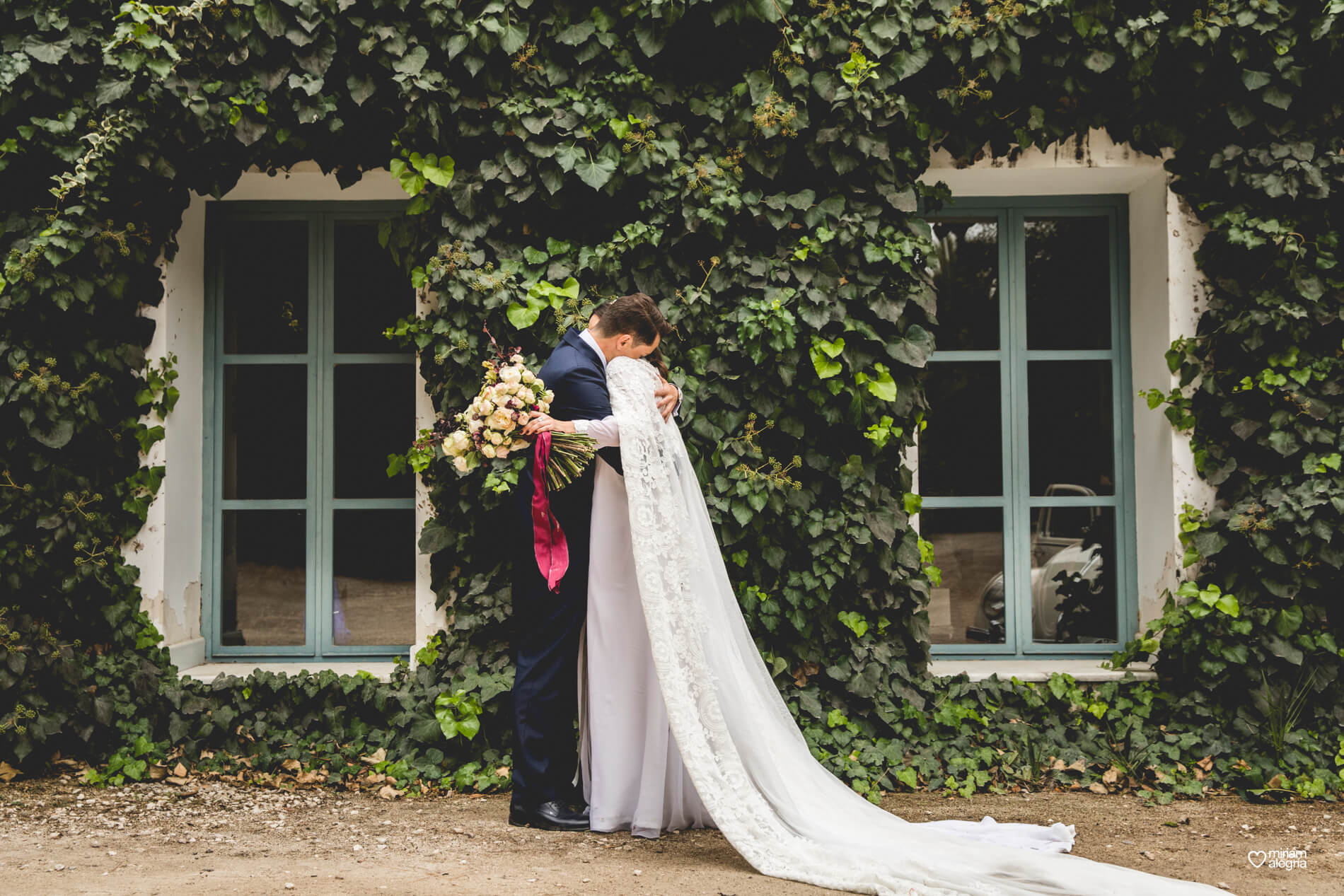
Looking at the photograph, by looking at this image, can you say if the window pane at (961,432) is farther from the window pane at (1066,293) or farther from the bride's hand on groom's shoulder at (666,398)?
the bride's hand on groom's shoulder at (666,398)

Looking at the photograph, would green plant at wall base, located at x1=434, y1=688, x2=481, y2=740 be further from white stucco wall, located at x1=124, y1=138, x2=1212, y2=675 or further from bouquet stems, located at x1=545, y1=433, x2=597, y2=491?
bouquet stems, located at x1=545, y1=433, x2=597, y2=491

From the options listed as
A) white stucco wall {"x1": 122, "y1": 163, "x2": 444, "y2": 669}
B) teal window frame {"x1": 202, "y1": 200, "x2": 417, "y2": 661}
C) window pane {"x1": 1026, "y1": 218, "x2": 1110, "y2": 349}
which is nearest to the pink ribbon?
white stucco wall {"x1": 122, "y1": 163, "x2": 444, "y2": 669}

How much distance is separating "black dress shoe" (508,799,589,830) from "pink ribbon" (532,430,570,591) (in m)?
0.81

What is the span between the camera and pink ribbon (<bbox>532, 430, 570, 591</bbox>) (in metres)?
3.47

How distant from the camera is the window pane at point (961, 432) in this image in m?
4.68

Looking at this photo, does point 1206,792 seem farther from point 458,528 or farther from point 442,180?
point 442,180

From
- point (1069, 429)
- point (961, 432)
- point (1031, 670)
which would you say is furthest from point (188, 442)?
point (1069, 429)

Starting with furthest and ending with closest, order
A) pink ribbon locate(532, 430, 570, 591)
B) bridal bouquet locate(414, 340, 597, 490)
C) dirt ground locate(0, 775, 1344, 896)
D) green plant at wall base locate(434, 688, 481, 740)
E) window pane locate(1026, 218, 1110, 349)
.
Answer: window pane locate(1026, 218, 1110, 349)
green plant at wall base locate(434, 688, 481, 740)
pink ribbon locate(532, 430, 570, 591)
bridal bouquet locate(414, 340, 597, 490)
dirt ground locate(0, 775, 1344, 896)

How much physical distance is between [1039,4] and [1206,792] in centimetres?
340

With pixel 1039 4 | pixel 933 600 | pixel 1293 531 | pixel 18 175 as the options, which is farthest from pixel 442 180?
pixel 1293 531

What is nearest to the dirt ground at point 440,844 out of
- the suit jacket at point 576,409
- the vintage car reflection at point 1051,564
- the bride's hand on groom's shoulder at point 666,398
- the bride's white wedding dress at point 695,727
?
the bride's white wedding dress at point 695,727

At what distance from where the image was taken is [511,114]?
420cm

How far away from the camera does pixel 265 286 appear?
4.70 metres

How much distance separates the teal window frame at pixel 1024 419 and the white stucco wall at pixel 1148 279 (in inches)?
1.5
